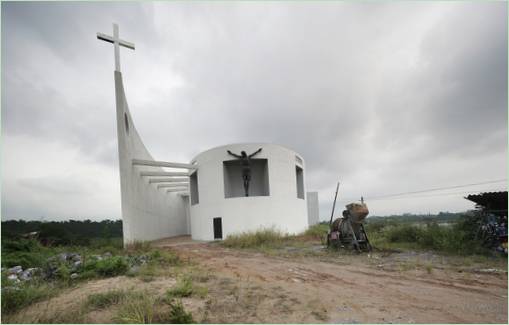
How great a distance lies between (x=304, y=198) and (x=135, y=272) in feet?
53.6

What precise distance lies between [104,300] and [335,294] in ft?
12.0

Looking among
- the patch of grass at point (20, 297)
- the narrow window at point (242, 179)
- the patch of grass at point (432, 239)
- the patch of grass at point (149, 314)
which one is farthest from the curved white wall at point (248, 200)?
the patch of grass at point (149, 314)

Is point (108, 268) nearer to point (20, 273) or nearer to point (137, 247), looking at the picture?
point (20, 273)

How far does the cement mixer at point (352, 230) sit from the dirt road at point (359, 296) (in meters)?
3.21

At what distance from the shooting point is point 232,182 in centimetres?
1997

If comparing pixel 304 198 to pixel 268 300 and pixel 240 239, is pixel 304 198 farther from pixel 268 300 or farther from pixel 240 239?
pixel 268 300

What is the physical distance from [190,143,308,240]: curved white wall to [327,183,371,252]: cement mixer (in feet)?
22.0

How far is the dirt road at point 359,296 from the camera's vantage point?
3863 mm

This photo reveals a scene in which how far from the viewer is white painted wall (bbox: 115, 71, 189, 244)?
13578mm

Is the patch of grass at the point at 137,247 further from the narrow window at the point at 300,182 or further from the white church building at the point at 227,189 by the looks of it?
the narrow window at the point at 300,182

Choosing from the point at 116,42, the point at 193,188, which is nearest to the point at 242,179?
the point at 193,188

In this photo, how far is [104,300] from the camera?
14.0 ft

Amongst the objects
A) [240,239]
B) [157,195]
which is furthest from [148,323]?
[157,195]

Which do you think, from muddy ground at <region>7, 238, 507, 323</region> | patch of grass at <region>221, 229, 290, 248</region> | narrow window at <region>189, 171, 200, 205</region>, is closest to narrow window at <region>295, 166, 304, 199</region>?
patch of grass at <region>221, 229, 290, 248</region>
